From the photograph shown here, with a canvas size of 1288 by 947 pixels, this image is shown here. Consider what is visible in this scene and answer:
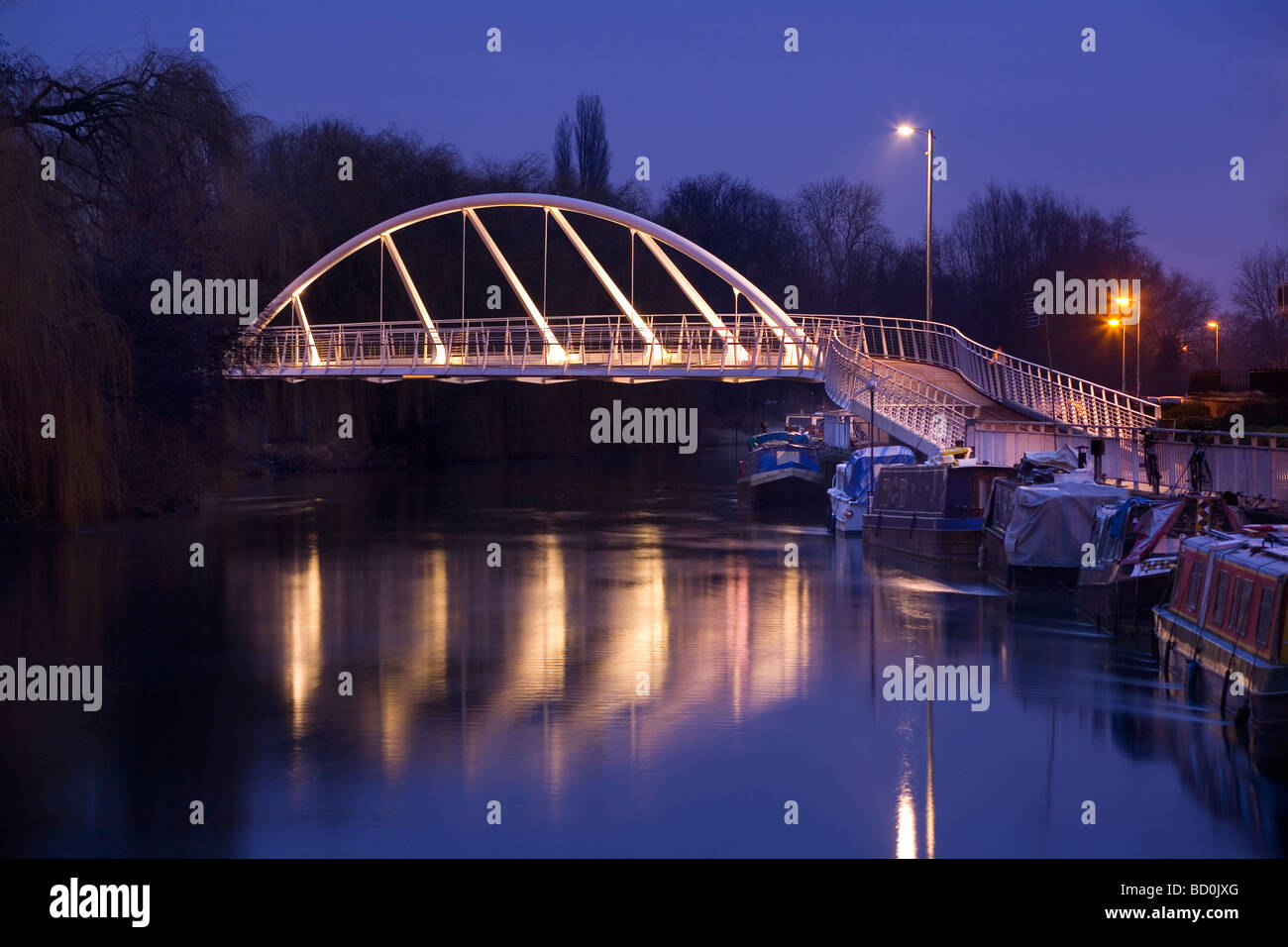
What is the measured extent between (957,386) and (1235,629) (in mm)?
26185

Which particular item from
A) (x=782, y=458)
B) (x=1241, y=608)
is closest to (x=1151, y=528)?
(x=1241, y=608)

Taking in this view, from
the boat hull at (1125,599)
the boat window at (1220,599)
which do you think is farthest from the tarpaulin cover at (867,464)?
the boat window at (1220,599)

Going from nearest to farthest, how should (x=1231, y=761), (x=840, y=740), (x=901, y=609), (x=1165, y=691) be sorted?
(x=1231, y=761)
(x=840, y=740)
(x=1165, y=691)
(x=901, y=609)

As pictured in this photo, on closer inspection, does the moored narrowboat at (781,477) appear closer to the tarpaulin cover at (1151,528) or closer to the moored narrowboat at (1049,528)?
the moored narrowboat at (1049,528)

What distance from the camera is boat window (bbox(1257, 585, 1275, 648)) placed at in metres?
13.4

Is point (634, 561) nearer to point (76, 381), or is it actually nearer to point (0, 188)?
point (76, 381)

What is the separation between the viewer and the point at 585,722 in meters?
15.4

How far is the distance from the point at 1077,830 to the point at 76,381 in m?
23.0

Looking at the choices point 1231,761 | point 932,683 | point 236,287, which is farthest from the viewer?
point 236,287

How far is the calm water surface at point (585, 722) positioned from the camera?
12.0m

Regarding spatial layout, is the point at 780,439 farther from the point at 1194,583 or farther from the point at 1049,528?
the point at 1194,583
